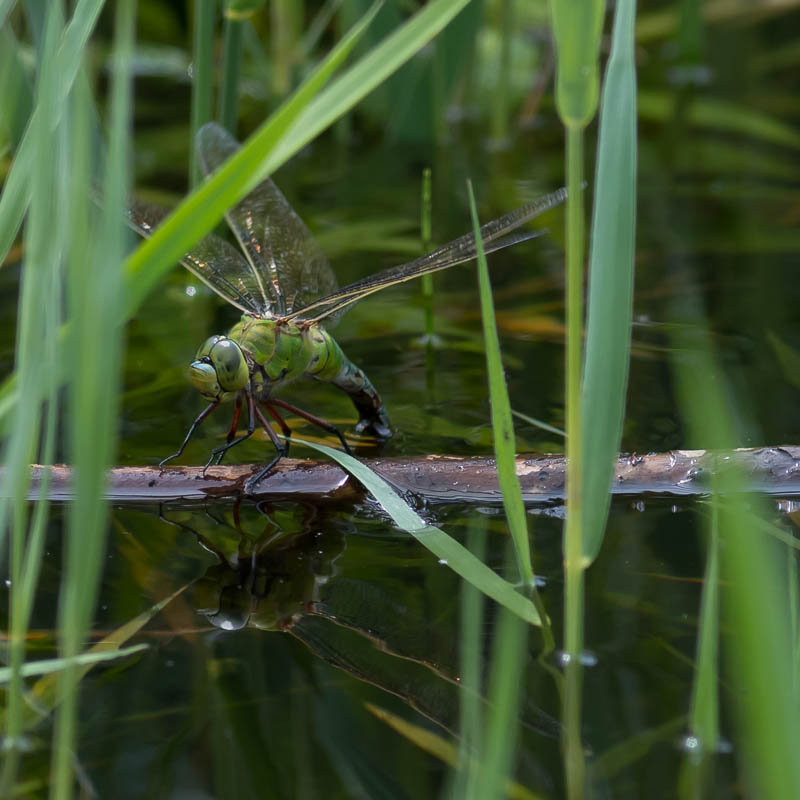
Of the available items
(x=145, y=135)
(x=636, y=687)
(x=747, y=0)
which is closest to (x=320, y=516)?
(x=636, y=687)

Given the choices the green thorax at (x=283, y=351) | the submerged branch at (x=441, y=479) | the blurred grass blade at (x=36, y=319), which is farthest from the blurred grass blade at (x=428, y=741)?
the green thorax at (x=283, y=351)

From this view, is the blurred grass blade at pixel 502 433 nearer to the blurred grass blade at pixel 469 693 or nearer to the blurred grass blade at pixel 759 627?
the blurred grass blade at pixel 469 693

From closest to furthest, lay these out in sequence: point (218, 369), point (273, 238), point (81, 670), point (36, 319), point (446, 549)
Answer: point (36, 319) → point (81, 670) → point (446, 549) → point (218, 369) → point (273, 238)

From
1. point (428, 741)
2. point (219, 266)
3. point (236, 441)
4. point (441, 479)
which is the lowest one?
point (428, 741)

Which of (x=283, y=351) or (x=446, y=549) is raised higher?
(x=283, y=351)

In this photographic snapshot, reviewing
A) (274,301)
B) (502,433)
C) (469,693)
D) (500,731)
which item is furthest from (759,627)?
(274,301)

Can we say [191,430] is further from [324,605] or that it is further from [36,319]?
[36,319]

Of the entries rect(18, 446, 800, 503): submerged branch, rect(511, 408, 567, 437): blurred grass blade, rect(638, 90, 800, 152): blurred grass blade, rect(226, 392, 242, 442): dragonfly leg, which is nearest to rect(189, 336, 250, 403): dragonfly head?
rect(226, 392, 242, 442): dragonfly leg
